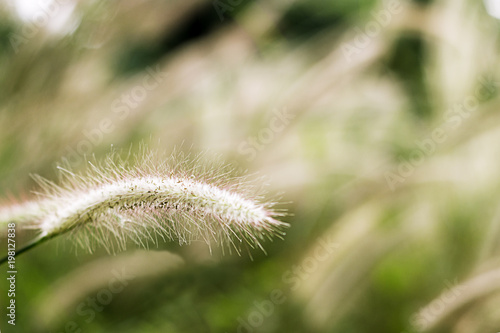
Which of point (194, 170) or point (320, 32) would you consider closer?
point (194, 170)

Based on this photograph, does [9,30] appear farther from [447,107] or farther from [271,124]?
Result: [447,107]

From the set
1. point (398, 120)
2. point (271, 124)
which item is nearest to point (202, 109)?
point (271, 124)

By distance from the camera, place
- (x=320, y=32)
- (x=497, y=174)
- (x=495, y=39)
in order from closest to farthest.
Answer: (x=497, y=174) → (x=495, y=39) → (x=320, y=32)

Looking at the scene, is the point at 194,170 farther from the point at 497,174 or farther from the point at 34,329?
the point at 497,174

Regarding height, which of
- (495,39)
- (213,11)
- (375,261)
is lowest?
(375,261)

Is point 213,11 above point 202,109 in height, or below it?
above

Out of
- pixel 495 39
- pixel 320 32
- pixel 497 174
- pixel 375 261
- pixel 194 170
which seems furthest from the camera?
pixel 320 32

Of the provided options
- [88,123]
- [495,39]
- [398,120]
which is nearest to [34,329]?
[88,123]
